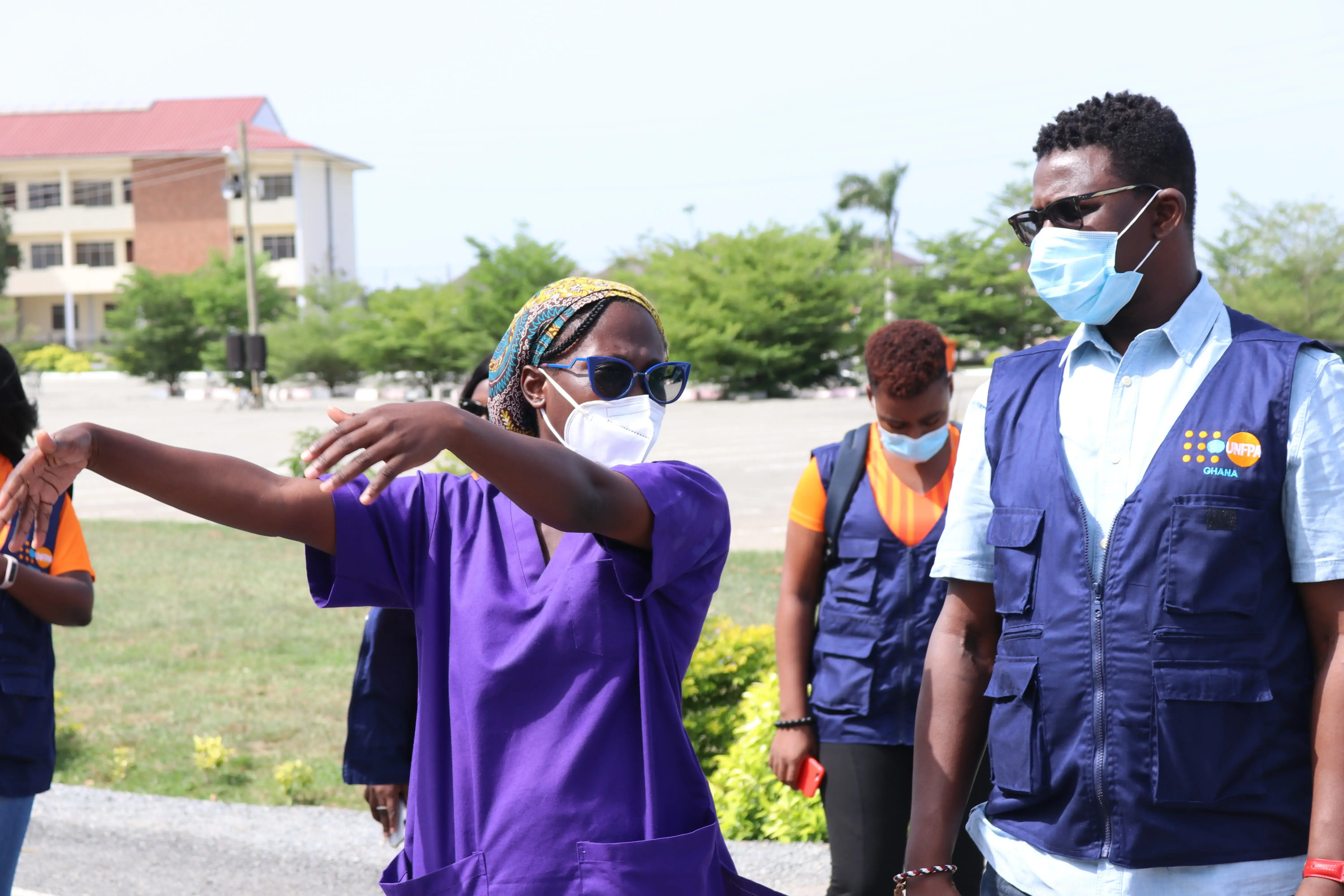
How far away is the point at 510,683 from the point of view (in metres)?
2.14

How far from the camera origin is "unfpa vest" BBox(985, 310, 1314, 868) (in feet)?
6.61

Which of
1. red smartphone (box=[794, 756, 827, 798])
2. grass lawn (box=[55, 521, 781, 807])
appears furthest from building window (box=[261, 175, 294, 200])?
red smartphone (box=[794, 756, 827, 798])

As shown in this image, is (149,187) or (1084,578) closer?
(1084,578)

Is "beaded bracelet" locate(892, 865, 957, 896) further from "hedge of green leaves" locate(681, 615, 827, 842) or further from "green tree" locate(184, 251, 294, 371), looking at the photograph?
"green tree" locate(184, 251, 294, 371)

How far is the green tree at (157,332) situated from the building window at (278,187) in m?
14.6

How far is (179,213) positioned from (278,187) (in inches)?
248

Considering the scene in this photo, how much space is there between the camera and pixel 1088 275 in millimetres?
2273

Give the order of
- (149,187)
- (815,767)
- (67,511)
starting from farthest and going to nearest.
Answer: (149,187) → (815,767) → (67,511)

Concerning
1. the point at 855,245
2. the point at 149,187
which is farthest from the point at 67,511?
the point at 149,187

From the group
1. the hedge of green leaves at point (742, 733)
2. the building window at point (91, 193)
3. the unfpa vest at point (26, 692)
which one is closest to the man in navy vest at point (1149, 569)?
the unfpa vest at point (26, 692)

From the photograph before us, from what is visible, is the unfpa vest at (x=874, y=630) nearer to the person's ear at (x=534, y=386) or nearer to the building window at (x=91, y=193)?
the person's ear at (x=534, y=386)

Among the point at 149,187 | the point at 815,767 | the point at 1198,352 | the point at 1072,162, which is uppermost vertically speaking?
the point at 149,187

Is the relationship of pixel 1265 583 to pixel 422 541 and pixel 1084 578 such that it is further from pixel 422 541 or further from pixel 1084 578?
pixel 422 541

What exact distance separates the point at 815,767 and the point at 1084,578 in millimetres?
1889
